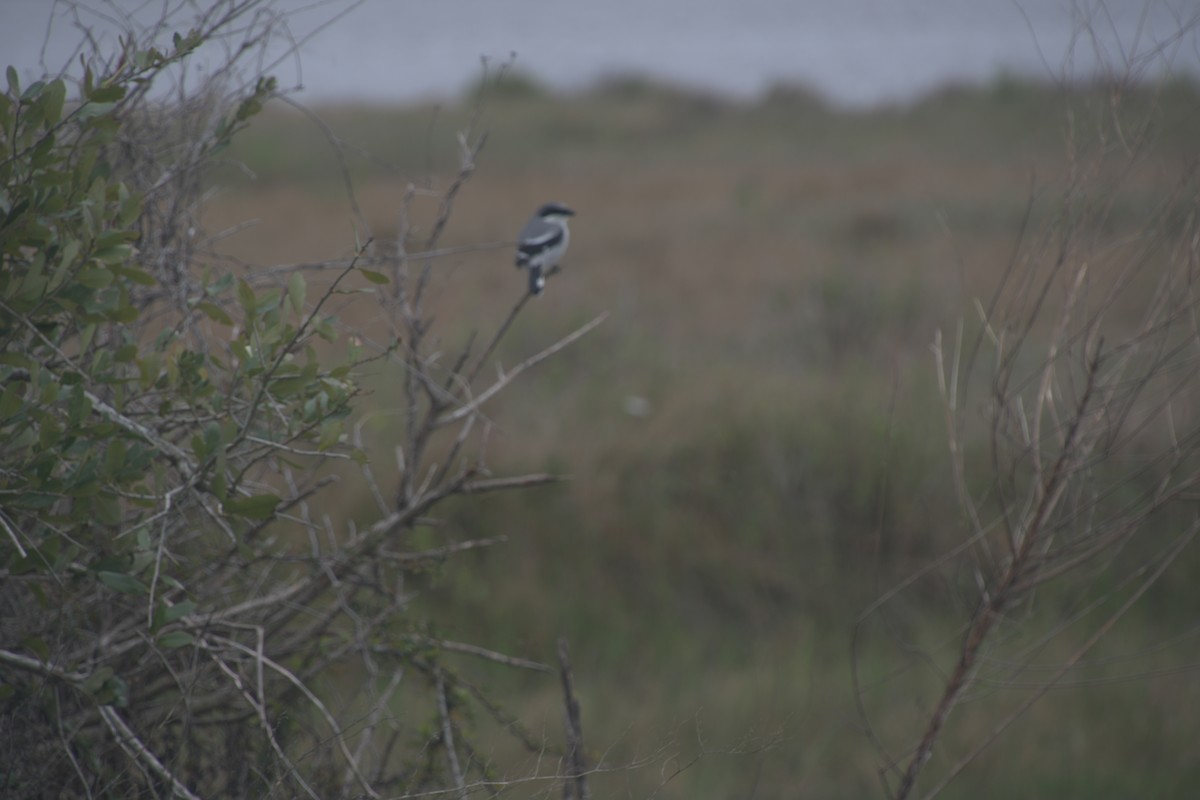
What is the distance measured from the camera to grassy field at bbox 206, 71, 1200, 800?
4629mm

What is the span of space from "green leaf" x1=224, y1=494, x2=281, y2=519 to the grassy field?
78 centimetres

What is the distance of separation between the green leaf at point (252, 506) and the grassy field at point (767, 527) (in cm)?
78

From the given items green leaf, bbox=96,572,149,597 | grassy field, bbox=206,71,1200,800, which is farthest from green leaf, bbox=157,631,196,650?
grassy field, bbox=206,71,1200,800

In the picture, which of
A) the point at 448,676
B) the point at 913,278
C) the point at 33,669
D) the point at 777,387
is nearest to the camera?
the point at 33,669

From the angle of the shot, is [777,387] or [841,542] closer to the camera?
[841,542]

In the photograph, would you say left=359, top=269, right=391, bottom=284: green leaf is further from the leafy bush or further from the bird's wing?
the bird's wing

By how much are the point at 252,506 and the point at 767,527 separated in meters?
4.87

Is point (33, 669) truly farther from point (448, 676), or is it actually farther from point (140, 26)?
point (140, 26)

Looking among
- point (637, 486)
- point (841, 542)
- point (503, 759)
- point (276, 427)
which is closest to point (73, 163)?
point (276, 427)

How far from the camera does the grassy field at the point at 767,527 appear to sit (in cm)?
463

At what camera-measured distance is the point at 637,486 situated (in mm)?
6465

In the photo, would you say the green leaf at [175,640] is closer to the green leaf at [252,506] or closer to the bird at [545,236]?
the green leaf at [252,506]

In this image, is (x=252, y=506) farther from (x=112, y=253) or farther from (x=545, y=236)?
(x=545, y=236)

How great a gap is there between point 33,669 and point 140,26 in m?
1.42
